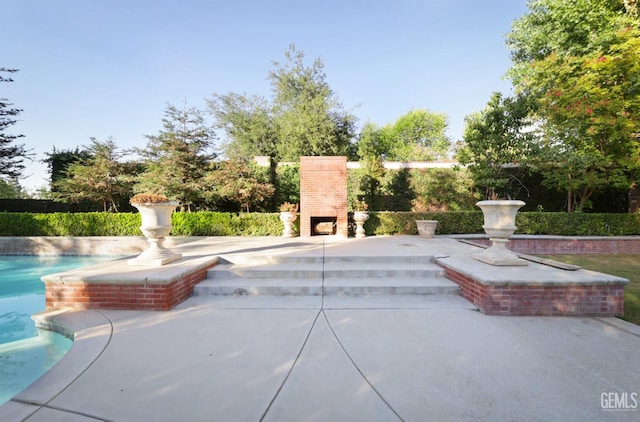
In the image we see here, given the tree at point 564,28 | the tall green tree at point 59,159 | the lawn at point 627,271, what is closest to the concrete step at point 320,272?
the lawn at point 627,271

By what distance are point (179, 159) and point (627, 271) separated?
45.2ft

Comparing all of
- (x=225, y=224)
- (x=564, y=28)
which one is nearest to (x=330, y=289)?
(x=225, y=224)

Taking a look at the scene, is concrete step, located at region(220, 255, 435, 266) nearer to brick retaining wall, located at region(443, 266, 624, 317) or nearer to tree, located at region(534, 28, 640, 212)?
brick retaining wall, located at region(443, 266, 624, 317)

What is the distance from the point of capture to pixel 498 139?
9867 mm

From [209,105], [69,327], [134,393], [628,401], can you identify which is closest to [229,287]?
[69,327]

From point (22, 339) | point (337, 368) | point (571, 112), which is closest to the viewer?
point (337, 368)

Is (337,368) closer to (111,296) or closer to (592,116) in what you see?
(111,296)

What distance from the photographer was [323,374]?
2.00 meters

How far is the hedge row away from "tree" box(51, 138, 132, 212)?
1.59 meters

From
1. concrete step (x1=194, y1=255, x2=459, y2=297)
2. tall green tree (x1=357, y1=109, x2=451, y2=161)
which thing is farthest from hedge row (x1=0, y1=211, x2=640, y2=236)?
tall green tree (x1=357, y1=109, x2=451, y2=161)

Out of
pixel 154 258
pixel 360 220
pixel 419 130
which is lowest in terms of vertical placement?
pixel 154 258

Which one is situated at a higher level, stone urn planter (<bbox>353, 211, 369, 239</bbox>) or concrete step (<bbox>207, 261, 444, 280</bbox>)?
stone urn planter (<bbox>353, 211, 369, 239</bbox>)

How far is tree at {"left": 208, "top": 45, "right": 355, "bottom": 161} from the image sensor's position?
1673 cm

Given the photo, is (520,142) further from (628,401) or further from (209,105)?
(209,105)
